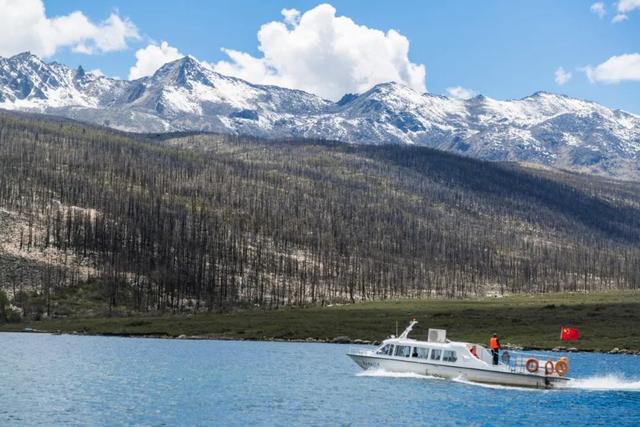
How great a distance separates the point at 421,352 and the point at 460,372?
17.5ft

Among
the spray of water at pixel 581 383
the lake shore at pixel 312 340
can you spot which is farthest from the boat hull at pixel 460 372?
the lake shore at pixel 312 340

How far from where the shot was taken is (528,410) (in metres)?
73.8

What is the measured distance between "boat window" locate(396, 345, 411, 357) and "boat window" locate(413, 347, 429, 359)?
2.41 ft

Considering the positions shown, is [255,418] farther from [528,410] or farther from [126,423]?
[528,410]

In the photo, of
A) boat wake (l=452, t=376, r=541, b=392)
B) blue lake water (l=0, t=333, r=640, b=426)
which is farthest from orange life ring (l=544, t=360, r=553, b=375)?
boat wake (l=452, t=376, r=541, b=392)

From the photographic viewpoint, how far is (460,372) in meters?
90.3

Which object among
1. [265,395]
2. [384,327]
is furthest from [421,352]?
[384,327]

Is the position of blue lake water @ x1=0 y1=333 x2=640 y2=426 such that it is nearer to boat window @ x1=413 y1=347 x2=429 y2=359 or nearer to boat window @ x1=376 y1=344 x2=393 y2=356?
boat window @ x1=413 y1=347 x2=429 y2=359

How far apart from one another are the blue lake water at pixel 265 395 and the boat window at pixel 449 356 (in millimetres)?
2804

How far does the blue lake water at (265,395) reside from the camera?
65812mm

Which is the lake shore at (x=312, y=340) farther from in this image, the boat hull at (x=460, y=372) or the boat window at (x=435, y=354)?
the boat window at (x=435, y=354)

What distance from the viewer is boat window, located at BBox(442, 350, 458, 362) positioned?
90.9 metres

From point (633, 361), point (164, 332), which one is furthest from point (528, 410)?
point (164, 332)

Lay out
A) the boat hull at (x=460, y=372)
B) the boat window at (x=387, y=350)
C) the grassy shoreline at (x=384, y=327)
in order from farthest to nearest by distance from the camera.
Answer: the grassy shoreline at (x=384, y=327)
the boat window at (x=387, y=350)
the boat hull at (x=460, y=372)
